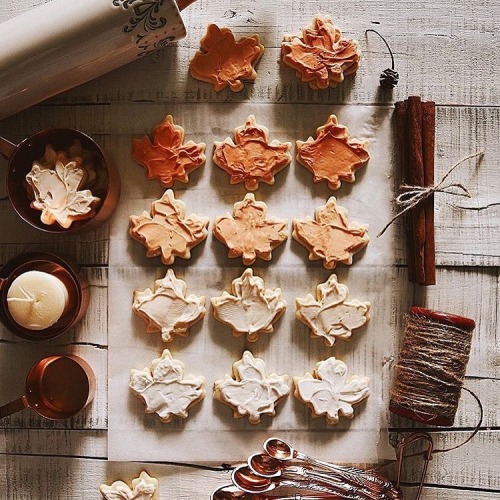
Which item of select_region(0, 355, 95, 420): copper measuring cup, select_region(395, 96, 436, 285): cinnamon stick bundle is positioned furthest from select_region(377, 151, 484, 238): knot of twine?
select_region(0, 355, 95, 420): copper measuring cup

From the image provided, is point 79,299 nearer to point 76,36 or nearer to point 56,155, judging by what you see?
point 56,155

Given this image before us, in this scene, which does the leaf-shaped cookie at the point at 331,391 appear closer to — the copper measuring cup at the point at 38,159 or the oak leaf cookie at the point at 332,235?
the oak leaf cookie at the point at 332,235

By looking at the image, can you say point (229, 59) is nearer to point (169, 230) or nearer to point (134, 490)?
point (169, 230)

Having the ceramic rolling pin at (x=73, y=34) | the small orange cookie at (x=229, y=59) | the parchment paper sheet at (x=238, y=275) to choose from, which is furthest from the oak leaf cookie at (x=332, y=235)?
the ceramic rolling pin at (x=73, y=34)

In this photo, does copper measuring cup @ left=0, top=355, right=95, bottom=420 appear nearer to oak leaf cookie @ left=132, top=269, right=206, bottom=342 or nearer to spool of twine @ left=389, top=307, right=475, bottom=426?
oak leaf cookie @ left=132, top=269, right=206, bottom=342

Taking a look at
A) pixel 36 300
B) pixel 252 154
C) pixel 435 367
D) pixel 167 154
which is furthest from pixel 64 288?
pixel 435 367
